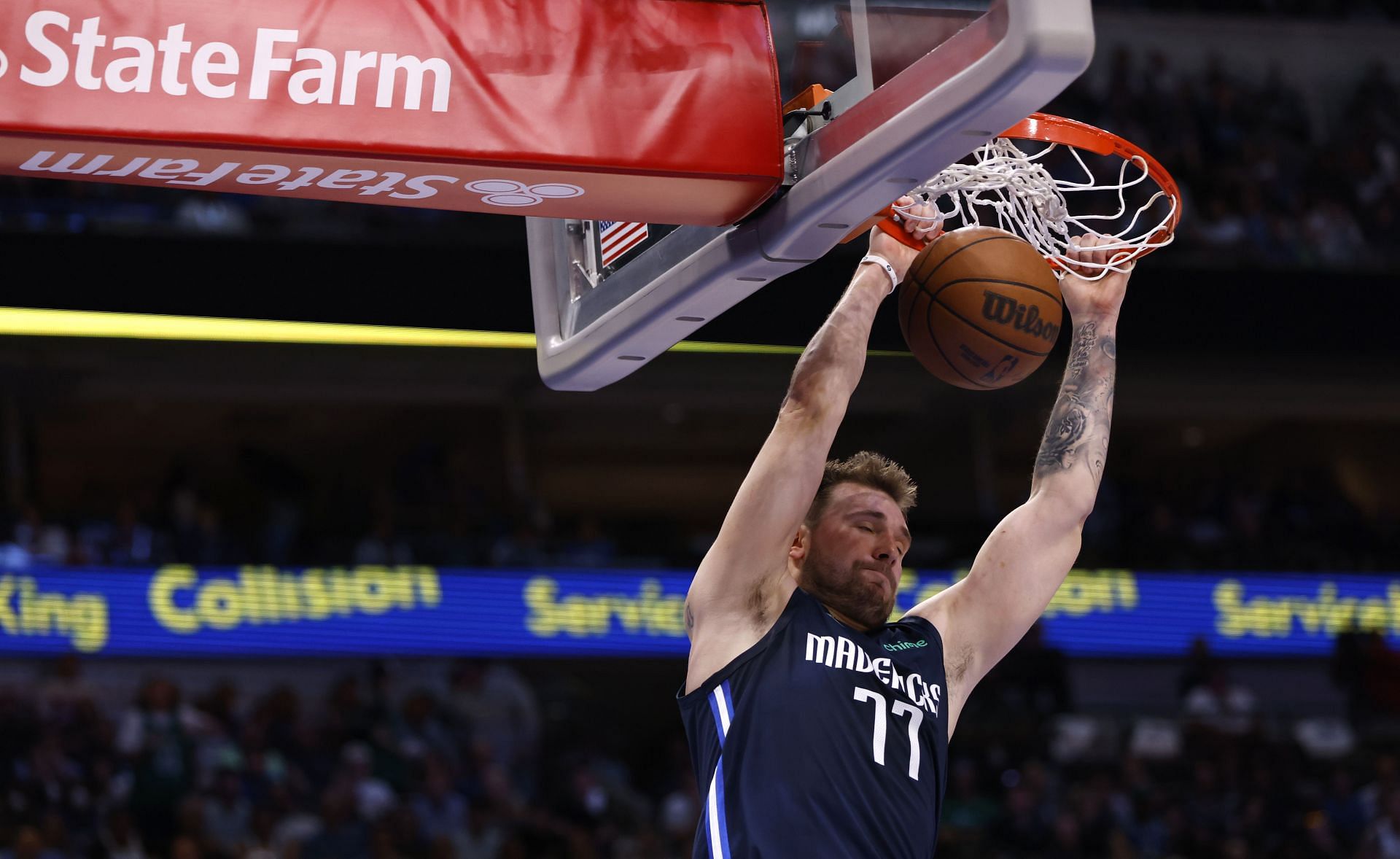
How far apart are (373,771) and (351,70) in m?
7.82

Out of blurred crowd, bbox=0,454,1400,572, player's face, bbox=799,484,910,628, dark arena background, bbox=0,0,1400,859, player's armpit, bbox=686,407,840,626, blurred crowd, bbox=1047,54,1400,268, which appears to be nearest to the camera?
player's armpit, bbox=686,407,840,626

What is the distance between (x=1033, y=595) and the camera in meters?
3.69

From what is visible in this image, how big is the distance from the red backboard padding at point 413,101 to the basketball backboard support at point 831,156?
10 cm

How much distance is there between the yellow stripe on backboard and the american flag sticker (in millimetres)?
8619

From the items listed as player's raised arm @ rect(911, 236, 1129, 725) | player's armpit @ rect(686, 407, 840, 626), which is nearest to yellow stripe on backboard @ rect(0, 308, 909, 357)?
player's raised arm @ rect(911, 236, 1129, 725)

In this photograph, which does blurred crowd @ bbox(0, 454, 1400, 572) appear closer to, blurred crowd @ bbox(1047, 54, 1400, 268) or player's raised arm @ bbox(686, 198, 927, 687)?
blurred crowd @ bbox(1047, 54, 1400, 268)

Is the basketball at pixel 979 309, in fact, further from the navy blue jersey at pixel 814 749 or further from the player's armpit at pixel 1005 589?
the navy blue jersey at pixel 814 749

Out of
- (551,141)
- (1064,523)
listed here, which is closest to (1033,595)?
(1064,523)

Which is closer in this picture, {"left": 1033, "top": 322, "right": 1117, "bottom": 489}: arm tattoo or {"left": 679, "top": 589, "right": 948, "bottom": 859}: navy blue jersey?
{"left": 679, "top": 589, "right": 948, "bottom": 859}: navy blue jersey

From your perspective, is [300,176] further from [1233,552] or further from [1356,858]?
[1233,552]

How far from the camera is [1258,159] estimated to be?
1505 cm

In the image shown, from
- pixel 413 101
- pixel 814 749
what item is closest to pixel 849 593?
pixel 814 749

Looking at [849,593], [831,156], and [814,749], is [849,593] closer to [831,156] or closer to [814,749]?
[814,749]

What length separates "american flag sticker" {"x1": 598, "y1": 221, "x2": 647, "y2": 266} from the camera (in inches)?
142
